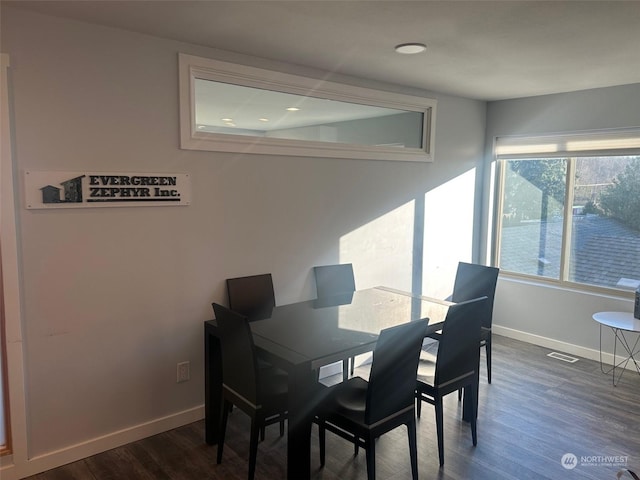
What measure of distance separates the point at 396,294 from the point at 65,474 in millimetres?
2435

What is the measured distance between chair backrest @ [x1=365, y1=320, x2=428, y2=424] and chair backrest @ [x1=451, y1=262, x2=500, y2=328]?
5.14 ft

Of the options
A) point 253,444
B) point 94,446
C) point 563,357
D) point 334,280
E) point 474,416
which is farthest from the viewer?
point 563,357

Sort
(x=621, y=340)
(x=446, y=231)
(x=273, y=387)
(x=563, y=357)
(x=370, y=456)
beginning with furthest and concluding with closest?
(x=446, y=231), (x=563, y=357), (x=621, y=340), (x=273, y=387), (x=370, y=456)

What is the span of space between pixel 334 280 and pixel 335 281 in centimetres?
1

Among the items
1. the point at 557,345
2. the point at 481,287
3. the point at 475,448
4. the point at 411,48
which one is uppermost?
the point at 411,48

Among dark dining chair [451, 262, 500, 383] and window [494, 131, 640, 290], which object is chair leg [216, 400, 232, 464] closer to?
dark dining chair [451, 262, 500, 383]

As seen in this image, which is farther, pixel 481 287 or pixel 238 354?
pixel 481 287

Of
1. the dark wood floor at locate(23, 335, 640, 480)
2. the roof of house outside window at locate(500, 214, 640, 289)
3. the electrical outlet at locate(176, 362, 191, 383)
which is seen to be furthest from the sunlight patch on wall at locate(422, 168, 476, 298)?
the electrical outlet at locate(176, 362, 191, 383)

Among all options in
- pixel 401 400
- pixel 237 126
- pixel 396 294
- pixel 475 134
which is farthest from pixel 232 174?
pixel 475 134

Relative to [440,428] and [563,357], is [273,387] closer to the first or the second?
[440,428]

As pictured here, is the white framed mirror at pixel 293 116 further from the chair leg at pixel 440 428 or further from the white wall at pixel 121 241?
the chair leg at pixel 440 428

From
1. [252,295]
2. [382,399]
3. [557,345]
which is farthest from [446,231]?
[382,399]

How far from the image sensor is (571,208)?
457cm

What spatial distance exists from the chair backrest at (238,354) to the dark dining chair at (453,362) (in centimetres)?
101
